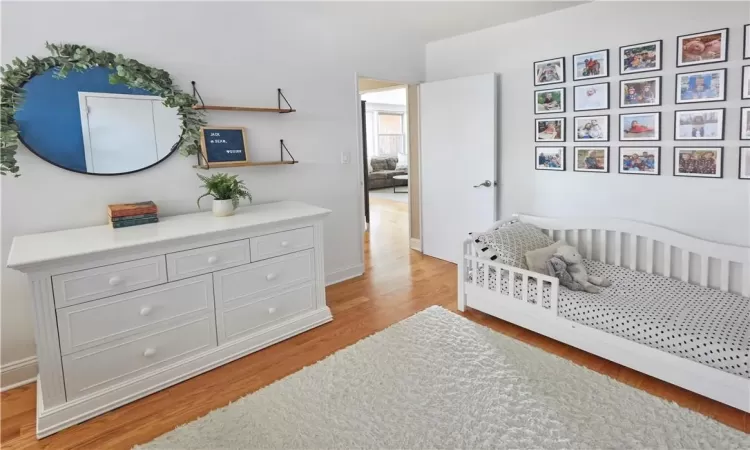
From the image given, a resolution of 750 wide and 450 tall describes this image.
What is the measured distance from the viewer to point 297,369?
96.8 inches

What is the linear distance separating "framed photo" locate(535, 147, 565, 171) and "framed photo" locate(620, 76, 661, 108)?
56cm

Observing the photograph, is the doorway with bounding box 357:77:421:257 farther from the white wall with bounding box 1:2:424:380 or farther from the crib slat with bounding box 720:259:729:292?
the crib slat with bounding box 720:259:729:292

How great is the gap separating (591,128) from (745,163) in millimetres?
955

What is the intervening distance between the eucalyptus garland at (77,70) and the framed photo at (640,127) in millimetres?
2937

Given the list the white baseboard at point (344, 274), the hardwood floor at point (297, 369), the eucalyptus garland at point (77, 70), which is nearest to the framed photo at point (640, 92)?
the hardwood floor at point (297, 369)

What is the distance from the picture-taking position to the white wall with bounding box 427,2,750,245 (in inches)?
104

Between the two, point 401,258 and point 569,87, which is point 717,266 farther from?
point 401,258

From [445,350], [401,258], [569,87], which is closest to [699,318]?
[445,350]

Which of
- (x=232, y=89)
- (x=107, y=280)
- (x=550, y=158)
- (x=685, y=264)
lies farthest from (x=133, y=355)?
(x=685, y=264)

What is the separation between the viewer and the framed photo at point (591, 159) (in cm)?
321

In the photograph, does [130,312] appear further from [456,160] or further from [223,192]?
[456,160]

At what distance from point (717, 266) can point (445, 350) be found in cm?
183

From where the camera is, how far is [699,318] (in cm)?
225

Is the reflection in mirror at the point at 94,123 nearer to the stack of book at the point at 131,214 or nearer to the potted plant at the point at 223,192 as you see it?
the stack of book at the point at 131,214
